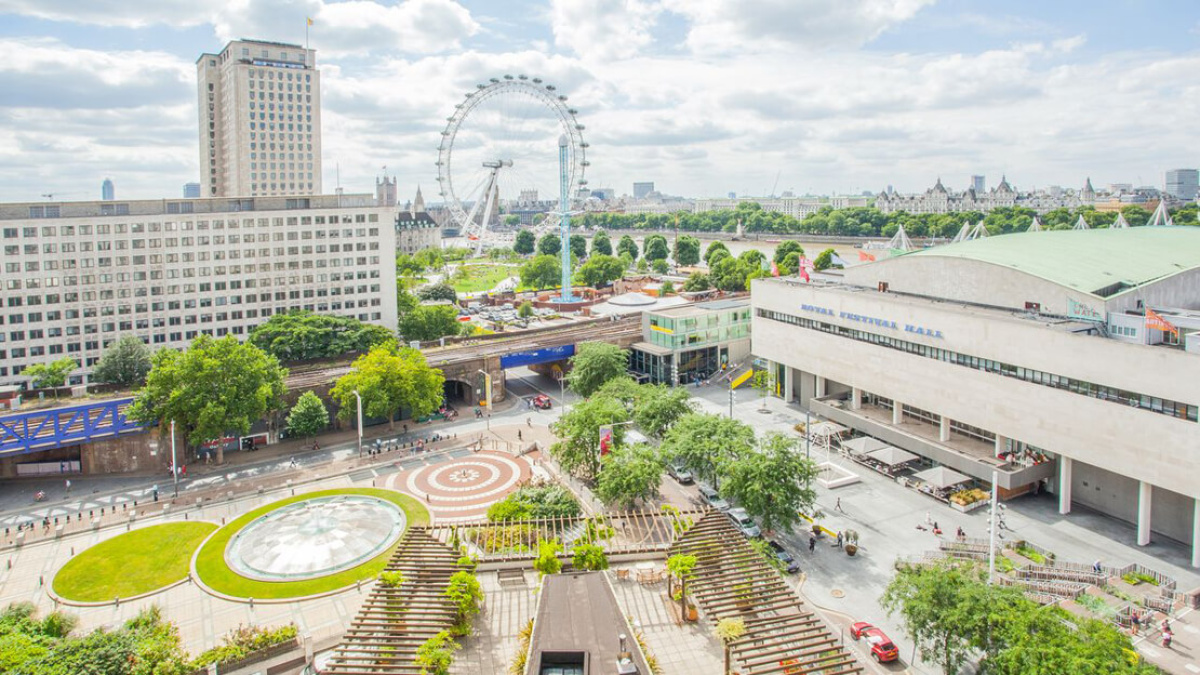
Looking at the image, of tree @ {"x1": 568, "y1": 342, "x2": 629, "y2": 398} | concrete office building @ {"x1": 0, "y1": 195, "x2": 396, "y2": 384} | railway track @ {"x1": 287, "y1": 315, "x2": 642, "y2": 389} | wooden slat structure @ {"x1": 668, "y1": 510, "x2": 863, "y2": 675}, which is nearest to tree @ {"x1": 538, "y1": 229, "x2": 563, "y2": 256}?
concrete office building @ {"x1": 0, "y1": 195, "x2": 396, "y2": 384}

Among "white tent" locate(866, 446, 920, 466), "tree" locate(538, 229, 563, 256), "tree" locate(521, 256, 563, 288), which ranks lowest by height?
"white tent" locate(866, 446, 920, 466)

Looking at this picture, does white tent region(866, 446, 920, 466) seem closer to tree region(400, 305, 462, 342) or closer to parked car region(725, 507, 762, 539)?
parked car region(725, 507, 762, 539)

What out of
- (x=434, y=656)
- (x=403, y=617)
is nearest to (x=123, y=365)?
(x=403, y=617)

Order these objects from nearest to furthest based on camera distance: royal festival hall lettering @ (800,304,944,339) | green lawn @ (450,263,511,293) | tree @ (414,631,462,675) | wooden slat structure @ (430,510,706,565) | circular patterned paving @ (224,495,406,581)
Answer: tree @ (414,631,462,675) → wooden slat structure @ (430,510,706,565) → circular patterned paving @ (224,495,406,581) → royal festival hall lettering @ (800,304,944,339) → green lawn @ (450,263,511,293)

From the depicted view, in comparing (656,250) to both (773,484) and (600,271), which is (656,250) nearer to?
(600,271)

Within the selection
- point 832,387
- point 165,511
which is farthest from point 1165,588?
point 165,511

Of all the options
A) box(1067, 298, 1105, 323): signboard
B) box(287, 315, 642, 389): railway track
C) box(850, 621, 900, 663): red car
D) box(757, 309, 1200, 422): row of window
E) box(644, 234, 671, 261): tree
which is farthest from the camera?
box(644, 234, 671, 261): tree
